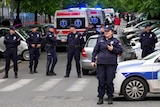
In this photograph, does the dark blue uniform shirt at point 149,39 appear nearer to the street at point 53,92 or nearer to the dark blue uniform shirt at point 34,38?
the street at point 53,92

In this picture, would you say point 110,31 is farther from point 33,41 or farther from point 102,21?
point 102,21

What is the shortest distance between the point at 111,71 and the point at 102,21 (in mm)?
17976

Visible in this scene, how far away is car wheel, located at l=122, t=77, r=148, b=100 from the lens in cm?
1062

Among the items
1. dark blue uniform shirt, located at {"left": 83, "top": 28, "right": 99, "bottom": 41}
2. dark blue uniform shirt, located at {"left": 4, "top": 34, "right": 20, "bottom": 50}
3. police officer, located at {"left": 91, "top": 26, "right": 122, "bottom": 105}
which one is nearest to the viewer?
police officer, located at {"left": 91, "top": 26, "right": 122, "bottom": 105}

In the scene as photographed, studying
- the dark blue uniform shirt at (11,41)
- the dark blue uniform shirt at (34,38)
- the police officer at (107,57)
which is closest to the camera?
the police officer at (107,57)

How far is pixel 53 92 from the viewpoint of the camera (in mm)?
12711

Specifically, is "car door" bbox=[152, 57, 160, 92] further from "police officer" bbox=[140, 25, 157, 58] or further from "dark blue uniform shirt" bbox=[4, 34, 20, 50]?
"police officer" bbox=[140, 25, 157, 58]

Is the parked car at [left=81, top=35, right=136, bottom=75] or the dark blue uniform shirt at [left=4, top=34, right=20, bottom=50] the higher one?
the dark blue uniform shirt at [left=4, top=34, right=20, bottom=50]

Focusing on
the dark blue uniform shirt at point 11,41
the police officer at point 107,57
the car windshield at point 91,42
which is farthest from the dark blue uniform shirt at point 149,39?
the police officer at point 107,57

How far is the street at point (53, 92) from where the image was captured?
10.5 metres

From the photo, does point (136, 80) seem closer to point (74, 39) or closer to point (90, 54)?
point (74, 39)

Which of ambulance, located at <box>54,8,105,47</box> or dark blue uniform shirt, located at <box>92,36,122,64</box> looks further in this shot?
ambulance, located at <box>54,8,105,47</box>

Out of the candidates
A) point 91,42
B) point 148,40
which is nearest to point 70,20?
point 148,40

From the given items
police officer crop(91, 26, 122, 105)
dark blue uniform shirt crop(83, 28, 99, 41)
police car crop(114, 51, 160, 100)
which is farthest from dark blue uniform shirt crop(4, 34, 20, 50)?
dark blue uniform shirt crop(83, 28, 99, 41)
